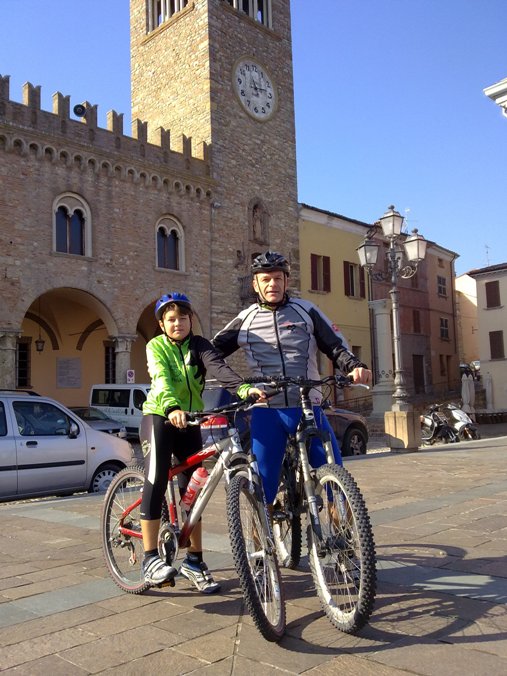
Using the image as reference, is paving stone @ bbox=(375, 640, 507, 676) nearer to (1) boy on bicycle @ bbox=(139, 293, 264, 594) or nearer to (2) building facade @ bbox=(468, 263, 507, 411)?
(1) boy on bicycle @ bbox=(139, 293, 264, 594)

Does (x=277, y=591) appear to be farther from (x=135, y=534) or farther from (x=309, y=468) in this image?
(x=135, y=534)

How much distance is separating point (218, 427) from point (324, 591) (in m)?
1.11

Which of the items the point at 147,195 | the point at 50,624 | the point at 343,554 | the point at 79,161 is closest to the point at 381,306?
the point at 147,195

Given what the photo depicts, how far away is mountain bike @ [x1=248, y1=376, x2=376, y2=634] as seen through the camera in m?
2.83

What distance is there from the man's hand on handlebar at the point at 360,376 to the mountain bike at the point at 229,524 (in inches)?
22.0

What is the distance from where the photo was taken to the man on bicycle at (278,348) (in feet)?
11.4

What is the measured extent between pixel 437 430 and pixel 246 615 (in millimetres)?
16079

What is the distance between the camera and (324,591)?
3.03m

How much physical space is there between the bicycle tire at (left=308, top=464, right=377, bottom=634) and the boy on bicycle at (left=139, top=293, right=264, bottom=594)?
0.67 metres

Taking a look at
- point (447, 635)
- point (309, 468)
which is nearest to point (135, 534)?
point (309, 468)

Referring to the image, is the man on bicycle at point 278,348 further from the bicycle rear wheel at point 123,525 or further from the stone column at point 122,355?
the stone column at point 122,355

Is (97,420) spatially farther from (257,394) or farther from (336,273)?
(336,273)

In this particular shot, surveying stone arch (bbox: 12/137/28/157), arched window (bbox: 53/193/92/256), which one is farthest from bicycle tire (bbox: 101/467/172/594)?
stone arch (bbox: 12/137/28/157)

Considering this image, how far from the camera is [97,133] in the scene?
A: 72.7 feet
